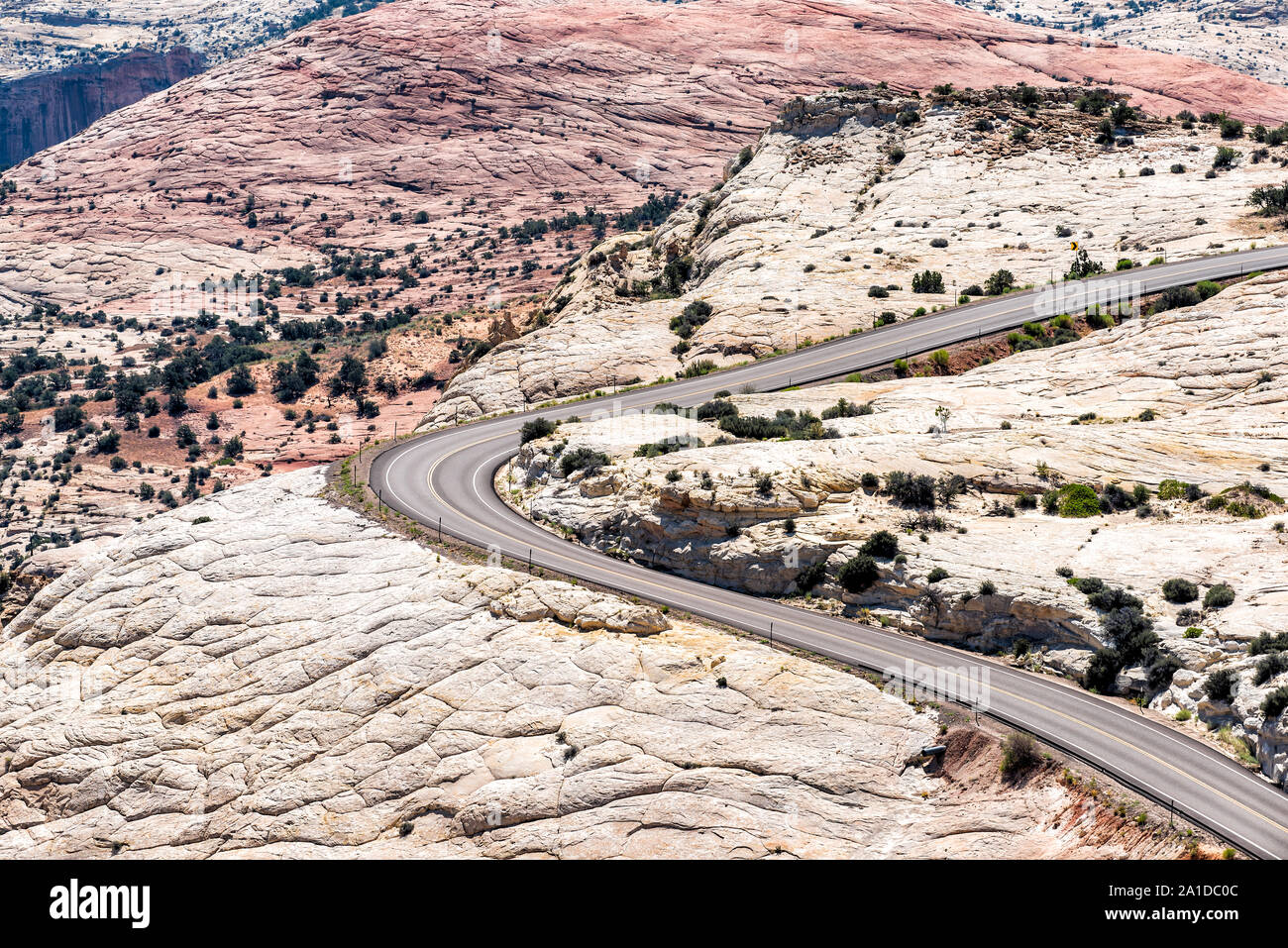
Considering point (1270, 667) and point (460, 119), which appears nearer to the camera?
point (1270, 667)

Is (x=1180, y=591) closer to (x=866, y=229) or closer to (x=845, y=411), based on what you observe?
(x=845, y=411)

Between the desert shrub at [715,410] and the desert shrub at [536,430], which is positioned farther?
the desert shrub at [715,410]

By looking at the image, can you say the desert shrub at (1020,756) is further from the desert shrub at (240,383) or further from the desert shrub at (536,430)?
the desert shrub at (240,383)

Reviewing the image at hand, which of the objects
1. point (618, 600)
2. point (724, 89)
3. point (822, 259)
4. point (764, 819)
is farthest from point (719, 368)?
point (724, 89)

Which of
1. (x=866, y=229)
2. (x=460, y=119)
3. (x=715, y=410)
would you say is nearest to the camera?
(x=715, y=410)

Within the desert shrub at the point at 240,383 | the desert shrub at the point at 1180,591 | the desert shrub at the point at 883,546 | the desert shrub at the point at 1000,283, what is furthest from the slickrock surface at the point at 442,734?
the desert shrub at the point at 240,383

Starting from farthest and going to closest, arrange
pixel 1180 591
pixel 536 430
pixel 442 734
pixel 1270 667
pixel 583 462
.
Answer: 1. pixel 536 430
2. pixel 583 462
3. pixel 1180 591
4. pixel 442 734
5. pixel 1270 667

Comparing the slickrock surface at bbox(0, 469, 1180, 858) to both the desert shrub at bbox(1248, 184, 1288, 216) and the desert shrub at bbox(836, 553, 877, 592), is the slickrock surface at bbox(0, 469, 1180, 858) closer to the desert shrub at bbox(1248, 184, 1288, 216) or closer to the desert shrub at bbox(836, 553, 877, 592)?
the desert shrub at bbox(836, 553, 877, 592)

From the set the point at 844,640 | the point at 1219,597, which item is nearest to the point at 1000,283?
the point at 1219,597
